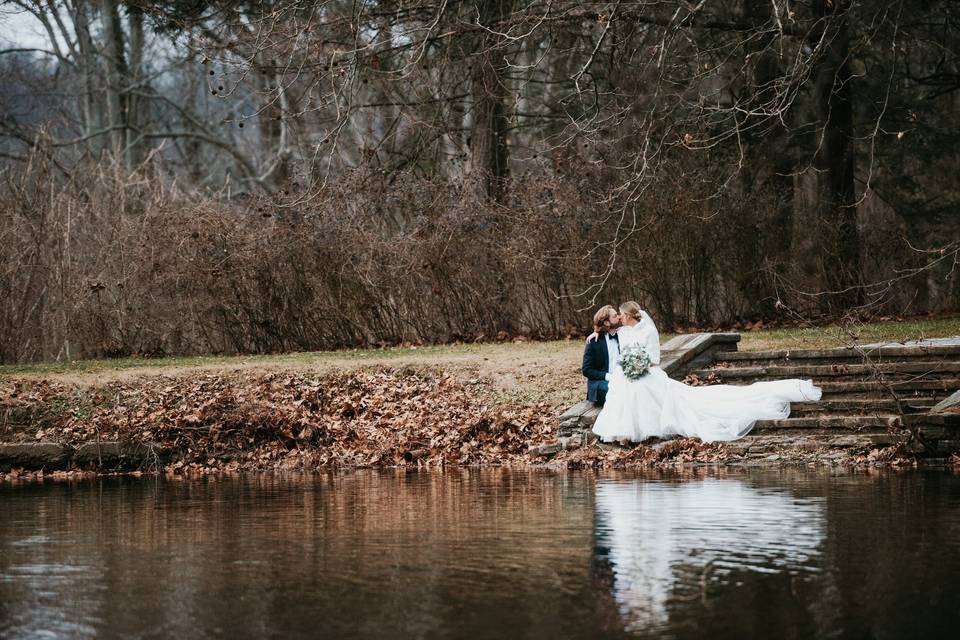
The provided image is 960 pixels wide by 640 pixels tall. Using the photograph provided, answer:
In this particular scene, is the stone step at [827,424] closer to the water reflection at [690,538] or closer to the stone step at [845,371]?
the stone step at [845,371]

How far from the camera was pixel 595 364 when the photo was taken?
16.9 m

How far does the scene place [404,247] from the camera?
79.6 ft

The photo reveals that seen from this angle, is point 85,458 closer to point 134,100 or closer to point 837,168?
point 837,168

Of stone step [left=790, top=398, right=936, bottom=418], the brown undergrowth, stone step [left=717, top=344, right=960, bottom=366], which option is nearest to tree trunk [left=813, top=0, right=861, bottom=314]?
stone step [left=717, top=344, right=960, bottom=366]

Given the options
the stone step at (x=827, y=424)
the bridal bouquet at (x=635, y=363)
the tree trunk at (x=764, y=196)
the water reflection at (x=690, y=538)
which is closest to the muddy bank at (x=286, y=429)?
the stone step at (x=827, y=424)

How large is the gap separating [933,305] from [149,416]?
1695 cm

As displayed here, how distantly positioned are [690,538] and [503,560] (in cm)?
141

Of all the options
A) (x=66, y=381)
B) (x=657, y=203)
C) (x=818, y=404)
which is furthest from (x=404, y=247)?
(x=818, y=404)

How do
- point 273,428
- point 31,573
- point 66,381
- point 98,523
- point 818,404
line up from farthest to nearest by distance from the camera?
point 66,381 → point 273,428 → point 818,404 → point 98,523 → point 31,573

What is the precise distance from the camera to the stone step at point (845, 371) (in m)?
16.7

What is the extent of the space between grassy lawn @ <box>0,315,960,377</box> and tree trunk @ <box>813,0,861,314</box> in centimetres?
157

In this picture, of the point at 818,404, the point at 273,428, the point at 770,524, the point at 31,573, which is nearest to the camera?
the point at 31,573

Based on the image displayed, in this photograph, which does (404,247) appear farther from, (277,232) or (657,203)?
(657,203)

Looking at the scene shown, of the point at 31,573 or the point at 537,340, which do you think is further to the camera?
the point at 537,340
